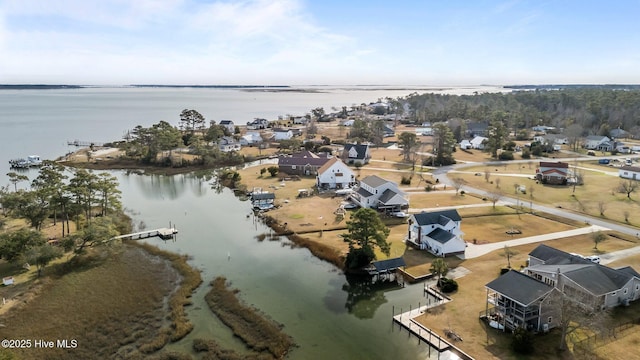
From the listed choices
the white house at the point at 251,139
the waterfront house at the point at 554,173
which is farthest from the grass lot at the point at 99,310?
the white house at the point at 251,139

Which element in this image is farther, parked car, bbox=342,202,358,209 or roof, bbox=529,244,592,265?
parked car, bbox=342,202,358,209

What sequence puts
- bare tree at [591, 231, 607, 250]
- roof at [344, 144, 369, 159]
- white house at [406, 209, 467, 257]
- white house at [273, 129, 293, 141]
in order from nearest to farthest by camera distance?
white house at [406, 209, 467, 257] < bare tree at [591, 231, 607, 250] < roof at [344, 144, 369, 159] < white house at [273, 129, 293, 141]

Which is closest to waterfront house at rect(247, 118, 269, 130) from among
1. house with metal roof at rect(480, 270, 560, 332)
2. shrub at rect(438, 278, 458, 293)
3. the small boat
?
the small boat

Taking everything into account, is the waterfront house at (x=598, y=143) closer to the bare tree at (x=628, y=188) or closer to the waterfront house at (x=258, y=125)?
the bare tree at (x=628, y=188)

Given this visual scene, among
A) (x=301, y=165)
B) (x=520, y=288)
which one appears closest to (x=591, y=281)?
(x=520, y=288)

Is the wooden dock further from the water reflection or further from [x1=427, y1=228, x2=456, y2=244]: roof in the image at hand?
[x1=427, y1=228, x2=456, y2=244]: roof

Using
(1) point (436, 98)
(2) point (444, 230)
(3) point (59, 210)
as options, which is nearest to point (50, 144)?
(3) point (59, 210)

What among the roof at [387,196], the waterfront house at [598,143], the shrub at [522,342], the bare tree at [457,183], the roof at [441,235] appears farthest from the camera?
the waterfront house at [598,143]
